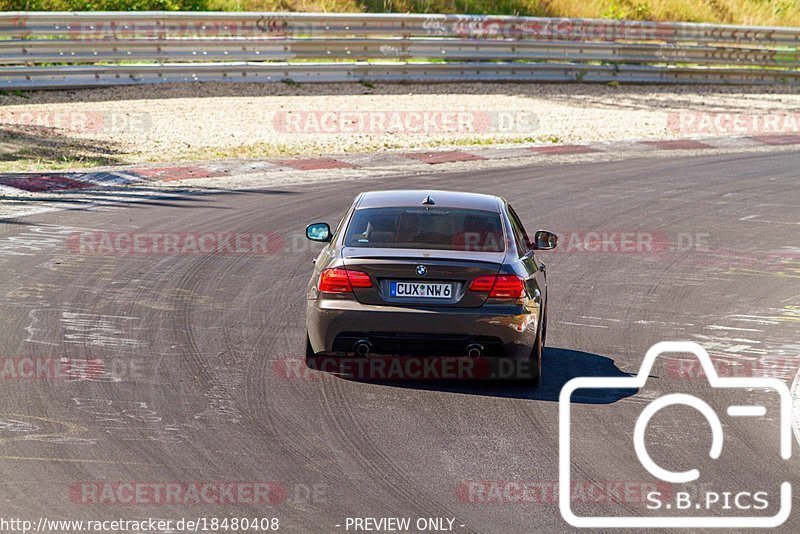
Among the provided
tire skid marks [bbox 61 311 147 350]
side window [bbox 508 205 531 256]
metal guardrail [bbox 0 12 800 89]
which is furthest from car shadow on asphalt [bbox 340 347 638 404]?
metal guardrail [bbox 0 12 800 89]

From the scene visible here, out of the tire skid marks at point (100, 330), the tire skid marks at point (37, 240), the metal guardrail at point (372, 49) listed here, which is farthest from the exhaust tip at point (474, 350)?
the metal guardrail at point (372, 49)

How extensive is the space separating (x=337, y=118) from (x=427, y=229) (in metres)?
16.6

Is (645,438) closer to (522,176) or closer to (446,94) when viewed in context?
(522,176)

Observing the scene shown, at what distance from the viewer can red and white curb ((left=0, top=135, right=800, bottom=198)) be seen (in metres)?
18.3

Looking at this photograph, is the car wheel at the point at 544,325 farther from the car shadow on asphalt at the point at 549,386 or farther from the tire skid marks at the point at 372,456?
the tire skid marks at the point at 372,456

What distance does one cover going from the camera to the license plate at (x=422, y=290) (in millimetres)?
8555

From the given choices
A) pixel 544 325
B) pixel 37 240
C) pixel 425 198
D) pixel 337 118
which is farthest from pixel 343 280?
pixel 337 118

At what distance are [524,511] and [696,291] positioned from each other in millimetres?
6876

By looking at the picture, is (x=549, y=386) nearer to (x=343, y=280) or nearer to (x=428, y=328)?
(x=428, y=328)

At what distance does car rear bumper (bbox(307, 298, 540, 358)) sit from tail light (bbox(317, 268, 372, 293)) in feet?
0.27

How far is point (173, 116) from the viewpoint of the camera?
81.0 feet

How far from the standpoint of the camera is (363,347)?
28.0ft

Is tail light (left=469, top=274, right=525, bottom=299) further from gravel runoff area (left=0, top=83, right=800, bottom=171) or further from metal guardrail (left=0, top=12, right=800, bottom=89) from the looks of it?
metal guardrail (left=0, top=12, right=800, bottom=89)

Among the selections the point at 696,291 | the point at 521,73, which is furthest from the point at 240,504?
the point at 521,73
